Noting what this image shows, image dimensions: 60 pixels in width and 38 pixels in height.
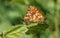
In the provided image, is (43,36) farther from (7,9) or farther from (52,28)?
(7,9)

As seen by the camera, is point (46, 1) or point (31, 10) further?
point (46, 1)

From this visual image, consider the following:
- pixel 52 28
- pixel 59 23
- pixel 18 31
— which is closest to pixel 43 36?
pixel 52 28

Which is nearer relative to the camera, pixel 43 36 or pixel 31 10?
pixel 31 10

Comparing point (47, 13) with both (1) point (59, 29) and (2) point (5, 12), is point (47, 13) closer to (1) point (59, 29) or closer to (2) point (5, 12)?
(1) point (59, 29)

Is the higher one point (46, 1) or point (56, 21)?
point (46, 1)

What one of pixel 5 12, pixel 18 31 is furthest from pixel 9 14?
pixel 18 31

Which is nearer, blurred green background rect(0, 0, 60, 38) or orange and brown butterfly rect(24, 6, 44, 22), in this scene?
orange and brown butterfly rect(24, 6, 44, 22)

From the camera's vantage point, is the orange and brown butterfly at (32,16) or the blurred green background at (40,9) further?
the blurred green background at (40,9)

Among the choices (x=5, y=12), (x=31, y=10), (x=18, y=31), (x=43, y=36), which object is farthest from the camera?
(x=5, y=12)

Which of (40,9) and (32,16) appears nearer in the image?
(32,16)

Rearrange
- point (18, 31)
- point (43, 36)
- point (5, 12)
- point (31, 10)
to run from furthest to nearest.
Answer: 1. point (5, 12)
2. point (43, 36)
3. point (31, 10)
4. point (18, 31)
